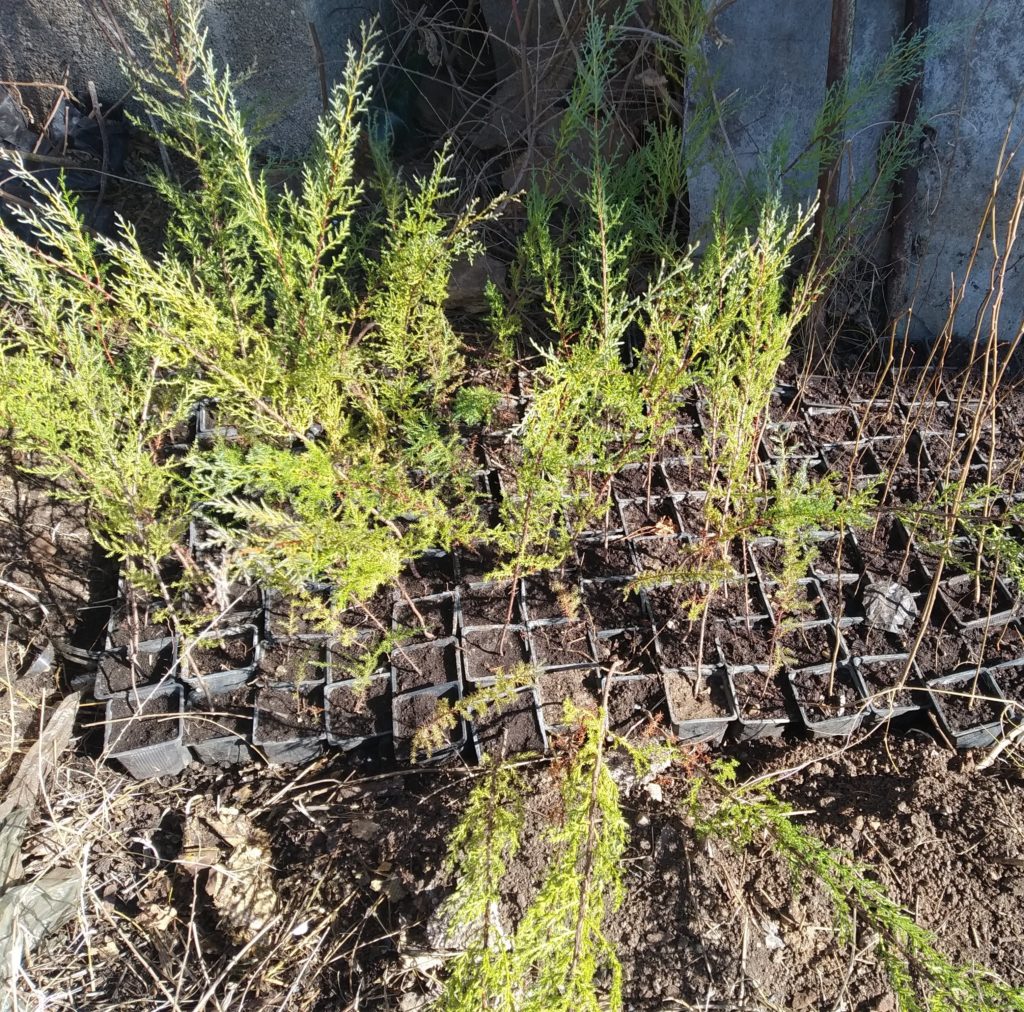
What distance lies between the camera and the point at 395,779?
80.4 inches

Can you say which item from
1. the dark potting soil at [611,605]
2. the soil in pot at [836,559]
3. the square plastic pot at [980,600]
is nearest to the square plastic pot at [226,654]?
the dark potting soil at [611,605]

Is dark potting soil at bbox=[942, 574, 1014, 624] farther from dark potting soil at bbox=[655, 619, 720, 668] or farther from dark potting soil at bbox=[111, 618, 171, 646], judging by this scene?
dark potting soil at bbox=[111, 618, 171, 646]

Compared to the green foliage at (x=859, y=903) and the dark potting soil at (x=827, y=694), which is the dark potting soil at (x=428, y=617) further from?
the dark potting soil at (x=827, y=694)

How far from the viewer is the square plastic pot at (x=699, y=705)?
79.3 inches

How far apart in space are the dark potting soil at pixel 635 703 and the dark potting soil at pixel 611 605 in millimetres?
154

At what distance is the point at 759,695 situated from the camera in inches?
81.9

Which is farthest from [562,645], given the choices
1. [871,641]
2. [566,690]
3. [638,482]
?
[871,641]

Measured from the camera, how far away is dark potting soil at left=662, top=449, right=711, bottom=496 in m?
2.45

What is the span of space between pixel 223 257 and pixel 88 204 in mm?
1762

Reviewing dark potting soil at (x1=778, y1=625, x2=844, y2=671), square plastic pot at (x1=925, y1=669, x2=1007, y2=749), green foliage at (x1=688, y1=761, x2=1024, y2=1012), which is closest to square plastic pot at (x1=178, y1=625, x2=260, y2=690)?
green foliage at (x1=688, y1=761, x2=1024, y2=1012)

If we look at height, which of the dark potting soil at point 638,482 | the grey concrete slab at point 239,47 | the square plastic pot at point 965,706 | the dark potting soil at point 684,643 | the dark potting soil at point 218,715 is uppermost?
the grey concrete slab at point 239,47

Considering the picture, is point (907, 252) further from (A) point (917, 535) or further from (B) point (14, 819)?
(B) point (14, 819)

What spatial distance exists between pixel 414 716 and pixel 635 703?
0.55 metres

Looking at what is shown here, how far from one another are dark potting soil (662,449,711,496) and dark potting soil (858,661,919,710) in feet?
2.22
